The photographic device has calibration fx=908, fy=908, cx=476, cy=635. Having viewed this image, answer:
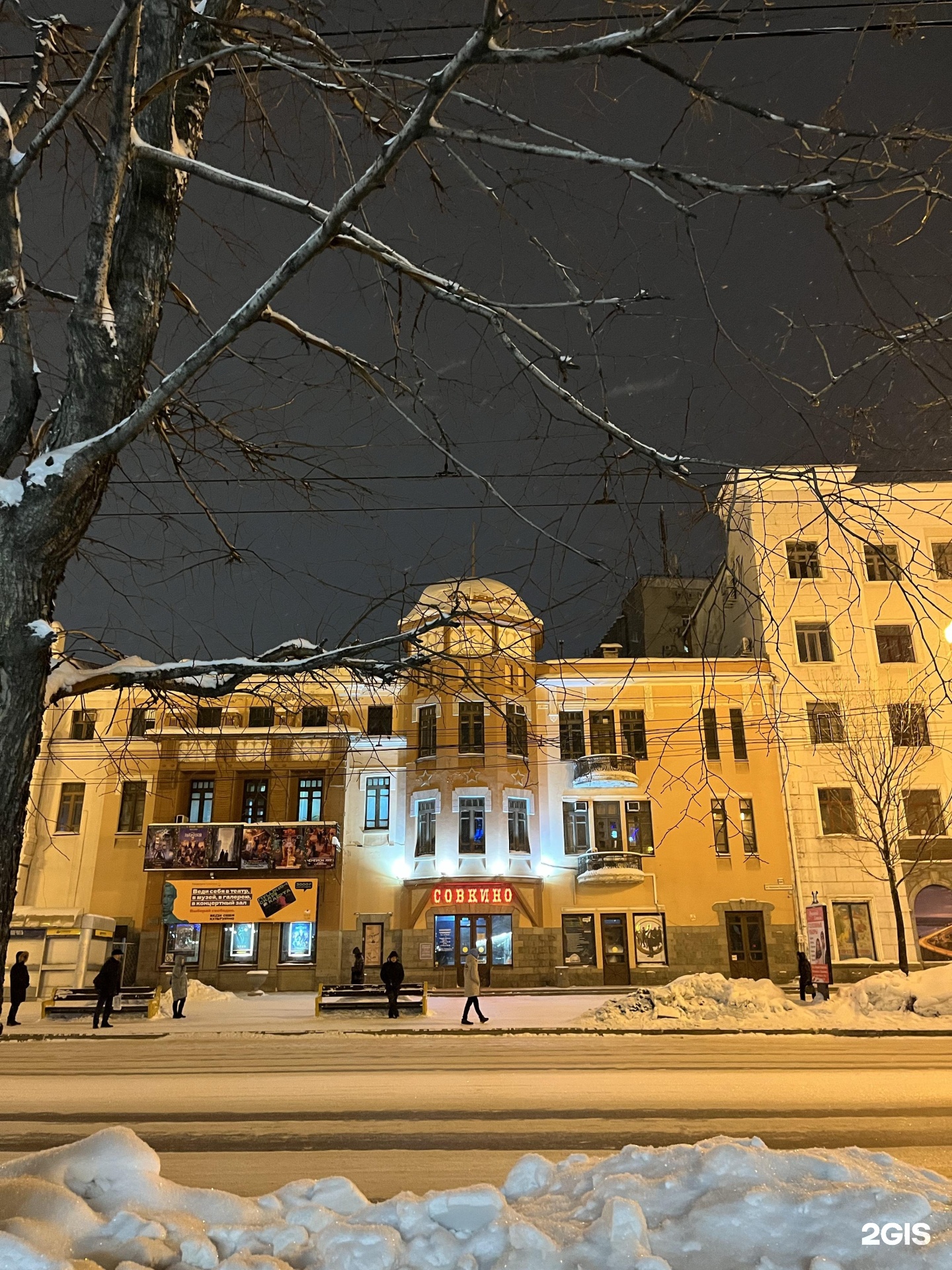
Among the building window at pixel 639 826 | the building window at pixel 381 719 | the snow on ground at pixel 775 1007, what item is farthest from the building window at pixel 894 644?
the building window at pixel 381 719

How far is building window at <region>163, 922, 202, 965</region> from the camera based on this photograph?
35469 mm

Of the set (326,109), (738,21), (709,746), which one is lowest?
(738,21)

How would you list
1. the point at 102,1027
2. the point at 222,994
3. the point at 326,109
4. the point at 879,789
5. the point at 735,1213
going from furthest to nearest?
1. the point at 222,994
2. the point at 879,789
3. the point at 102,1027
4. the point at 326,109
5. the point at 735,1213

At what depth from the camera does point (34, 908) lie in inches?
1359

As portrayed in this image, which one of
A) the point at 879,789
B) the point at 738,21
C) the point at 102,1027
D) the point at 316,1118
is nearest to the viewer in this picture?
the point at 738,21

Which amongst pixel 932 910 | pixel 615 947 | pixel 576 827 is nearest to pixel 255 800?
pixel 576 827

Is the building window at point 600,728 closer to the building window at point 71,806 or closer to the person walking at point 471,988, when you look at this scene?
the person walking at point 471,988

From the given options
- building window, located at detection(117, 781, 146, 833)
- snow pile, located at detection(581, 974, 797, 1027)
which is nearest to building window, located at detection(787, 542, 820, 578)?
snow pile, located at detection(581, 974, 797, 1027)

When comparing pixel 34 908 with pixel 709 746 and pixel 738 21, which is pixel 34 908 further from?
pixel 738 21

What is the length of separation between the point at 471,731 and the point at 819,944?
53.1 feet

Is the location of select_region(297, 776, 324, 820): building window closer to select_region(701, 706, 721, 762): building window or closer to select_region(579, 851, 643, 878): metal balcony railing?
select_region(579, 851, 643, 878): metal balcony railing

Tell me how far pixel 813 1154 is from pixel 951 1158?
3281 mm

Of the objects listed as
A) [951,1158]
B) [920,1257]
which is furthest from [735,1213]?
[951,1158]

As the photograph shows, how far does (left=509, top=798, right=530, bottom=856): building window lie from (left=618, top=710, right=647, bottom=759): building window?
4635 mm
